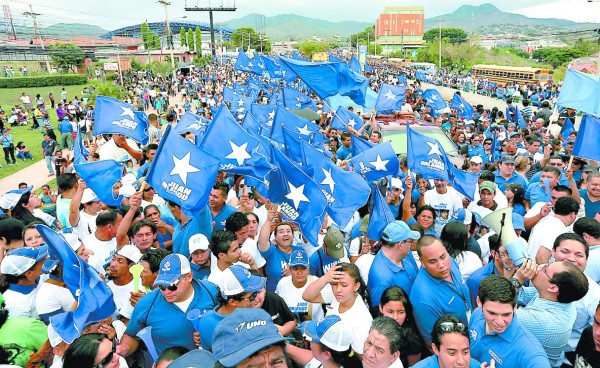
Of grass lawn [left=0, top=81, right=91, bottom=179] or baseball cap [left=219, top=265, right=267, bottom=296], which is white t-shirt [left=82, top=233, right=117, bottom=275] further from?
grass lawn [left=0, top=81, right=91, bottom=179]

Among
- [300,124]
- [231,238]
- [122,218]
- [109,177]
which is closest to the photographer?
[231,238]

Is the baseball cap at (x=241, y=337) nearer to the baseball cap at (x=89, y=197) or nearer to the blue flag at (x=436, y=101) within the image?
the baseball cap at (x=89, y=197)

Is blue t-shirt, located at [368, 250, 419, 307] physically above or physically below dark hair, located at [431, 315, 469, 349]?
below

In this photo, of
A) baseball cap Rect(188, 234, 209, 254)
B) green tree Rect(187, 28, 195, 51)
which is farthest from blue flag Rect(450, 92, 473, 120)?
green tree Rect(187, 28, 195, 51)

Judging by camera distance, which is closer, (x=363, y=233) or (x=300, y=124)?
(x=363, y=233)

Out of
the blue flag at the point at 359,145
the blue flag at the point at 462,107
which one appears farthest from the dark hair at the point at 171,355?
the blue flag at the point at 462,107

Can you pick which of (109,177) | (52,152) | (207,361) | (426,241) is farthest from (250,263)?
(52,152)

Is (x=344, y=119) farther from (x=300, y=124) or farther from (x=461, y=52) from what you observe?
(x=461, y=52)

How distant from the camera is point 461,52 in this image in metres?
66.6

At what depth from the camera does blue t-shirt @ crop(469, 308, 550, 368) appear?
2.62 meters

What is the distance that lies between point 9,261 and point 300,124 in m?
5.35

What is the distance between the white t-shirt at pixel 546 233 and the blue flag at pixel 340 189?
5.79ft

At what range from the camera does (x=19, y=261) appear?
3.77 meters

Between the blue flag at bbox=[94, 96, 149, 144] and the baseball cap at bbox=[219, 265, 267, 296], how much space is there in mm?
4904
